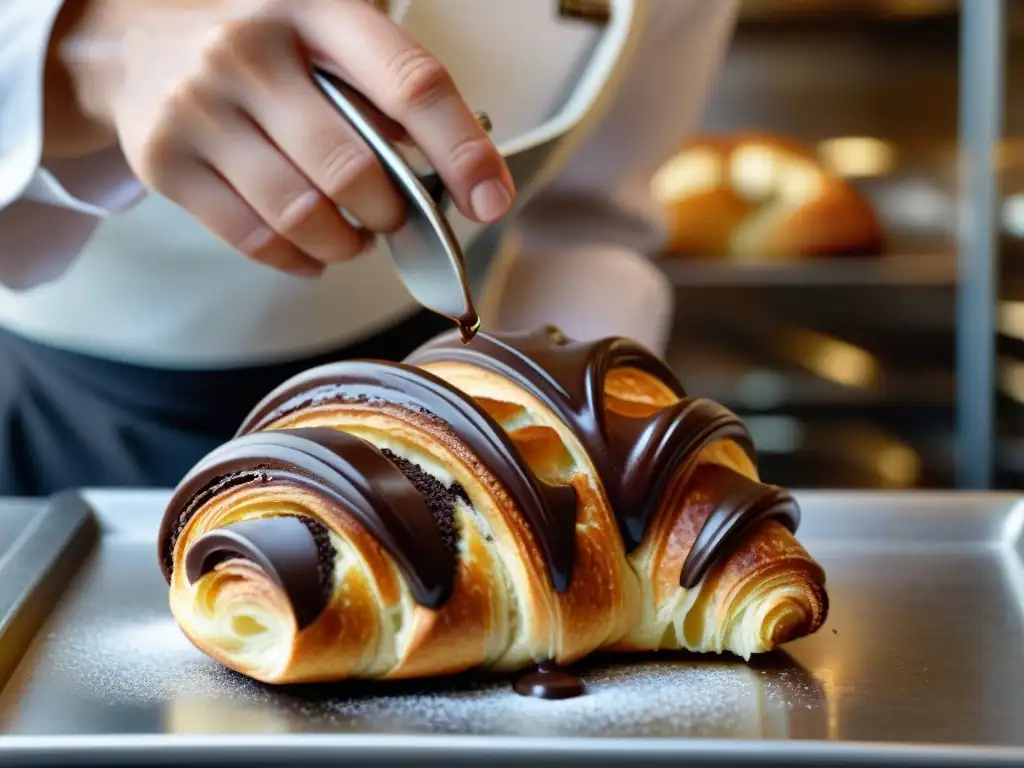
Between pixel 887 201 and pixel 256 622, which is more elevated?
pixel 887 201

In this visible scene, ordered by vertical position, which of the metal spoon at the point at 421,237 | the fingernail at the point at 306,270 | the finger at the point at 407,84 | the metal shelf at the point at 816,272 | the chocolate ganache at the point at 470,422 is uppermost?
the finger at the point at 407,84

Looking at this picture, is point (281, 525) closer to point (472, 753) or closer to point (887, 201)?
point (472, 753)

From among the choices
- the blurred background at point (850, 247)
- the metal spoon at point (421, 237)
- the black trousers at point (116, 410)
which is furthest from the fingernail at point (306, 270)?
the blurred background at point (850, 247)

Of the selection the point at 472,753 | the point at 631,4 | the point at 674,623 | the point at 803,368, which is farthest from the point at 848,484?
the point at 472,753

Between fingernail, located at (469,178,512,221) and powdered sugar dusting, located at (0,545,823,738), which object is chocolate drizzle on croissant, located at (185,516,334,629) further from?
fingernail, located at (469,178,512,221)

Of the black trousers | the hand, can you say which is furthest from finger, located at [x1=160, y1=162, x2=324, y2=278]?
the black trousers

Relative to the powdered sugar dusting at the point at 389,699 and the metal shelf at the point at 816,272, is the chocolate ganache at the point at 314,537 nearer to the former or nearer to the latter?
the powdered sugar dusting at the point at 389,699
